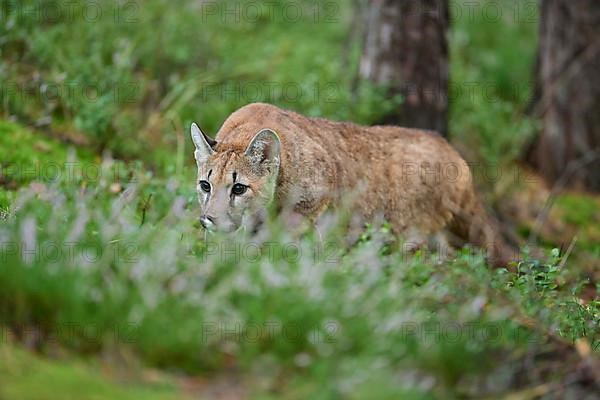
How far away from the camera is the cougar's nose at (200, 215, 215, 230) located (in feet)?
20.7

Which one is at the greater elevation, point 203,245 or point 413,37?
point 413,37

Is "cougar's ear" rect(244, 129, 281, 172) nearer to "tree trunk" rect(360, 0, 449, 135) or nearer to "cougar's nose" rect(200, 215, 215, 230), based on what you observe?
"cougar's nose" rect(200, 215, 215, 230)

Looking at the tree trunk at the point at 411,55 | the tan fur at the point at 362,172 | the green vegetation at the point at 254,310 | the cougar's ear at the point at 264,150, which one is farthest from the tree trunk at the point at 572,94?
the cougar's ear at the point at 264,150

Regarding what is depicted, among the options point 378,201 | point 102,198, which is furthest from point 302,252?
point 378,201

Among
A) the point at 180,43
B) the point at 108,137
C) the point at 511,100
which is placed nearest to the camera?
the point at 108,137

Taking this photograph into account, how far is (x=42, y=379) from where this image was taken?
13.0 feet

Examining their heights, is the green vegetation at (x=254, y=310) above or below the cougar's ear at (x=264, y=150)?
below

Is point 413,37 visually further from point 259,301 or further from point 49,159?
point 259,301

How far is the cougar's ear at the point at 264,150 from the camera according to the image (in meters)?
6.64

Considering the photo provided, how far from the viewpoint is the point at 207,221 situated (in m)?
6.37

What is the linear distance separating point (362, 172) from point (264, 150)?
1.41 meters

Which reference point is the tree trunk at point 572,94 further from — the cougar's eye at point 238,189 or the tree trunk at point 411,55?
the cougar's eye at point 238,189

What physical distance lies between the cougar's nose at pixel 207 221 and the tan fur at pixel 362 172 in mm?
98

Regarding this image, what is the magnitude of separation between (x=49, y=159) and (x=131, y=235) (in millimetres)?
3921
